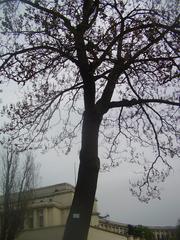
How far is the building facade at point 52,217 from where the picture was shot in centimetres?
3900

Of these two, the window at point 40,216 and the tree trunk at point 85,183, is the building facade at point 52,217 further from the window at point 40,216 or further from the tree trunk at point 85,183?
the tree trunk at point 85,183

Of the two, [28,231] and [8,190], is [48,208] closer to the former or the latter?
[28,231]

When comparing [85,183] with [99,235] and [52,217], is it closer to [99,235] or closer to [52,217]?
[99,235]

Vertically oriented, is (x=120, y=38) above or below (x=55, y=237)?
above

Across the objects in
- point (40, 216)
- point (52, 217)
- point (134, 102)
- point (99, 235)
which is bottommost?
point (99, 235)

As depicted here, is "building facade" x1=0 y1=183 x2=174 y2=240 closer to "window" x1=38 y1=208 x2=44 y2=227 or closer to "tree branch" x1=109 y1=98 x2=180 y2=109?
"window" x1=38 y1=208 x2=44 y2=227

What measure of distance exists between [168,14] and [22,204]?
1023 inches

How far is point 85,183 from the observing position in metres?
10.8

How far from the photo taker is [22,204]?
3544 cm

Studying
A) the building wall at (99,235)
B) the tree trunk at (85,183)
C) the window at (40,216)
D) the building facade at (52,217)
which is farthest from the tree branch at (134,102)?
the window at (40,216)

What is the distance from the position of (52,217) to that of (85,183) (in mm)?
35905

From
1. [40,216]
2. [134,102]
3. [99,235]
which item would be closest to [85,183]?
[134,102]

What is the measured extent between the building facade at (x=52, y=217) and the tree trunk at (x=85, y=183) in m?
27.0

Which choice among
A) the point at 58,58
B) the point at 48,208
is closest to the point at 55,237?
the point at 48,208
